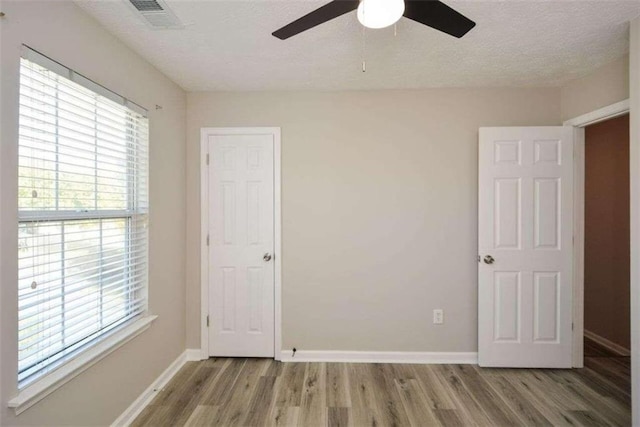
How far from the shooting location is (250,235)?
2.69m

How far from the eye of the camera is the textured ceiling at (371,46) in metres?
1.59

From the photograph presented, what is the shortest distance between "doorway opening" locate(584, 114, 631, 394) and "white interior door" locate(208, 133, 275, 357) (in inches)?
123

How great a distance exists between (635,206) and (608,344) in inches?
85.3

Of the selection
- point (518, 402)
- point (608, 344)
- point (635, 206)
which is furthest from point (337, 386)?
point (608, 344)

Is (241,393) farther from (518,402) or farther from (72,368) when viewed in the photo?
(518,402)

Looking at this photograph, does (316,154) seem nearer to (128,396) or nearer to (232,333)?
(232,333)

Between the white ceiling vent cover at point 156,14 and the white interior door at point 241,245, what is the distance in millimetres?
1059

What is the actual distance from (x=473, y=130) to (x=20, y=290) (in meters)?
3.24

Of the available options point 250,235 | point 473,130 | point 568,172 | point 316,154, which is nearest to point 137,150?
point 250,235

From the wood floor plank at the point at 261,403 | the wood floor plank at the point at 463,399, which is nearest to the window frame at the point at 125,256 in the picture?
the wood floor plank at the point at 261,403

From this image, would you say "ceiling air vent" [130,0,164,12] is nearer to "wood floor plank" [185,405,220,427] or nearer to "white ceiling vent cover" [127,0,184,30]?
"white ceiling vent cover" [127,0,184,30]

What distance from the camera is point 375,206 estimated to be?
2656mm

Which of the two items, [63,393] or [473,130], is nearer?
[63,393]

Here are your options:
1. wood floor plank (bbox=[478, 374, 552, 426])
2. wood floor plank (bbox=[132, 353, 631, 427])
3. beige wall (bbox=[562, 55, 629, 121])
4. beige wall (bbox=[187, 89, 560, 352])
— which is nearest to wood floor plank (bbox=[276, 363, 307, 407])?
wood floor plank (bbox=[132, 353, 631, 427])
